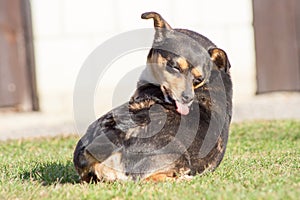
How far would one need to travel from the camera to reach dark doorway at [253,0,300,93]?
13383mm

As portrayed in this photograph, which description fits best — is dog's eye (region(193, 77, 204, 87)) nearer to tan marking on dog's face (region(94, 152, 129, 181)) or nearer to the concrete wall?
tan marking on dog's face (region(94, 152, 129, 181))

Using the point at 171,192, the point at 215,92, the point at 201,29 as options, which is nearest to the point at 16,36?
the point at 201,29

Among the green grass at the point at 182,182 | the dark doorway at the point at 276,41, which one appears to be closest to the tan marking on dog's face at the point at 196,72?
the green grass at the point at 182,182

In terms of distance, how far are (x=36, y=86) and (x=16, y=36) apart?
0.88 meters

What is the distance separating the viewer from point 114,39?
487 inches

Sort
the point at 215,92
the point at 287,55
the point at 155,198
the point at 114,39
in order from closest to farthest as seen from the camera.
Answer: the point at 155,198 < the point at 215,92 < the point at 114,39 < the point at 287,55

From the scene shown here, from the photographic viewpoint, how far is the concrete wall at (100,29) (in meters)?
12.4

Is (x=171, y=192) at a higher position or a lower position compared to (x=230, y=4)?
lower

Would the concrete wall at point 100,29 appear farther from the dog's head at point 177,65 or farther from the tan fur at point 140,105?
the tan fur at point 140,105

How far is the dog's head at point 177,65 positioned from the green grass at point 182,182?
26.1 inches

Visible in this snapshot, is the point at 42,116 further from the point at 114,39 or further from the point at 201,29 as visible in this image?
the point at 201,29

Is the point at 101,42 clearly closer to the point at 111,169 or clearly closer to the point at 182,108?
the point at 182,108

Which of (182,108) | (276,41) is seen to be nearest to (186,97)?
(182,108)

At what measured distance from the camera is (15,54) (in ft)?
40.7
